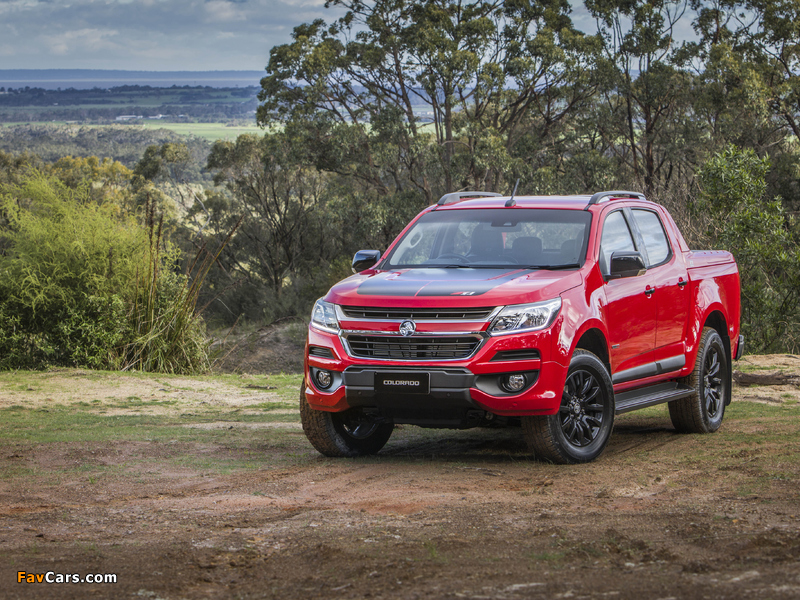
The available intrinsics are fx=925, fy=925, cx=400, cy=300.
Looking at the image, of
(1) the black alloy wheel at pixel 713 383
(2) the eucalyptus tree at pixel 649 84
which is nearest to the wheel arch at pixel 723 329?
(1) the black alloy wheel at pixel 713 383

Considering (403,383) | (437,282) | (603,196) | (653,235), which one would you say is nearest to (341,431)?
(403,383)

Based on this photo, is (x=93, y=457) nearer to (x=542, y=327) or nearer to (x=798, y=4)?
(x=542, y=327)

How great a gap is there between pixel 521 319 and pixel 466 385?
1.87 feet

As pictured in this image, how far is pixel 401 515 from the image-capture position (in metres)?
5.08

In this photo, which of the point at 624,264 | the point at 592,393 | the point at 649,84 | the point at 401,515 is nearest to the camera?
the point at 401,515

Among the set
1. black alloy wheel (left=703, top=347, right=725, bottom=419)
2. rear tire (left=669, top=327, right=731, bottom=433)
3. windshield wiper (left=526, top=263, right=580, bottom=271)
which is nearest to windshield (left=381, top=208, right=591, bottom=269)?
windshield wiper (left=526, top=263, right=580, bottom=271)

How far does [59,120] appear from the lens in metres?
99.0

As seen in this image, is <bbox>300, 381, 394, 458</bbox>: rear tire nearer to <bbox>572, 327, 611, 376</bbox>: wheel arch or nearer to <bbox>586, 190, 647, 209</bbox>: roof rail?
<bbox>572, 327, 611, 376</bbox>: wheel arch

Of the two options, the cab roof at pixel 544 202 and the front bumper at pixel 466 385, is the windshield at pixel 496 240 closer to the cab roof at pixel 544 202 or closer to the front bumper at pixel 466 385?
→ the cab roof at pixel 544 202

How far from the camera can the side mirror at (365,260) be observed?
753 cm

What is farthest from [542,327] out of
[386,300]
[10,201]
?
[10,201]

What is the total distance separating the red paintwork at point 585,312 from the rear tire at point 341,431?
1.09ft

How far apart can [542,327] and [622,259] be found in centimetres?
112

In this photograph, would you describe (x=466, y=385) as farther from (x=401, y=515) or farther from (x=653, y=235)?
(x=653, y=235)
